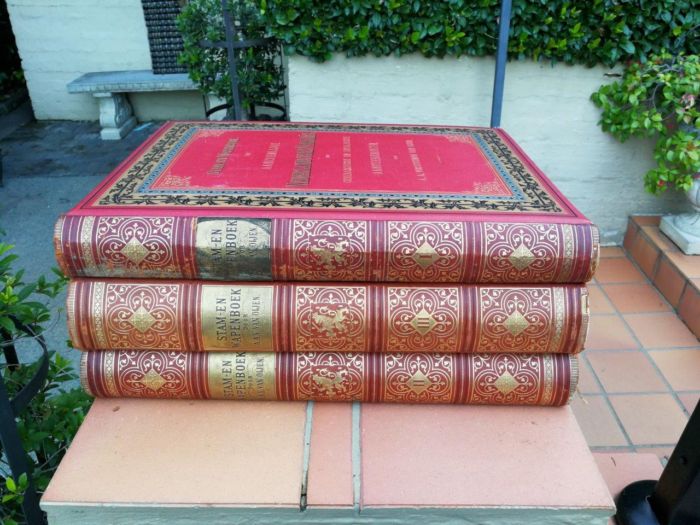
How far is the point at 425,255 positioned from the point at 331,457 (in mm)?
296

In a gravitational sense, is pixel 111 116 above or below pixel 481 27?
below

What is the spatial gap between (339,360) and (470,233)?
25cm

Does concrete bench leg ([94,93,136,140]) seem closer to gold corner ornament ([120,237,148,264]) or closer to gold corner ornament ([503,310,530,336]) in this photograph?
gold corner ornament ([120,237,148,264])

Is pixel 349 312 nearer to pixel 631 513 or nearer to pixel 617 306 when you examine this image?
pixel 631 513

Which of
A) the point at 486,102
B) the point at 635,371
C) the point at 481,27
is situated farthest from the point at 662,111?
the point at 635,371

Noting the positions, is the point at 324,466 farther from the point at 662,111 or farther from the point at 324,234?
the point at 662,111

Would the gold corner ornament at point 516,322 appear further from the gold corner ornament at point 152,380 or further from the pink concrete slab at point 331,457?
the gold corner ornament at point 152,380

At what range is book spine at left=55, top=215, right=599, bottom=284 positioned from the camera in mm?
707

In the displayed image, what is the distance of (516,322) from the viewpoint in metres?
0.74

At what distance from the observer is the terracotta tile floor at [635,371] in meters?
1.39

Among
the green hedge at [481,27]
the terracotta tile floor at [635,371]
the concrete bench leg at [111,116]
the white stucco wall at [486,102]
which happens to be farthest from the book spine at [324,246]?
the concrete bench leg at [111,116]

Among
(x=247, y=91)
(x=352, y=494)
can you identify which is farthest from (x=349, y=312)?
(x=247, y=91)

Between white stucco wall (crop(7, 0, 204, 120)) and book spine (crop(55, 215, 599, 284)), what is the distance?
397 centimetres

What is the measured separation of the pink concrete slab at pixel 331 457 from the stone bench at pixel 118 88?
3.55m
